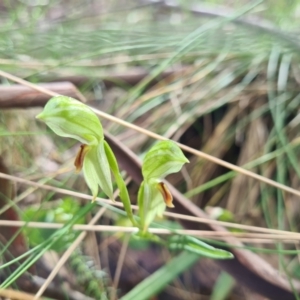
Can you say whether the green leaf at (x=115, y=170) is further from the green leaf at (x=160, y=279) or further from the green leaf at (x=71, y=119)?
the green leaf at (x=160, y=279)

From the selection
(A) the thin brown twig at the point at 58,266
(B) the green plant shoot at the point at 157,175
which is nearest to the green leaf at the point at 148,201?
(B) the green plant shoot at the point at 157,175

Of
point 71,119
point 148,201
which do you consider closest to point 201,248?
point 148,201

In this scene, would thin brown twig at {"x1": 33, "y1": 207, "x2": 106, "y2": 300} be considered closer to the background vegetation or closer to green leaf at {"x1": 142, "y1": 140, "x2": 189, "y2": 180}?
the background vegetation

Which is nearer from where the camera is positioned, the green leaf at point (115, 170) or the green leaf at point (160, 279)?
the green leaf at point (115, 170)

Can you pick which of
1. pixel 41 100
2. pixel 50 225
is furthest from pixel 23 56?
pixel 50 225

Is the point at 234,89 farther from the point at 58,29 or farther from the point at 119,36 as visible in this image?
the point at 58,29

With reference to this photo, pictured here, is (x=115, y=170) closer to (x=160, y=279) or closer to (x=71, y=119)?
(x=71, y=119)
